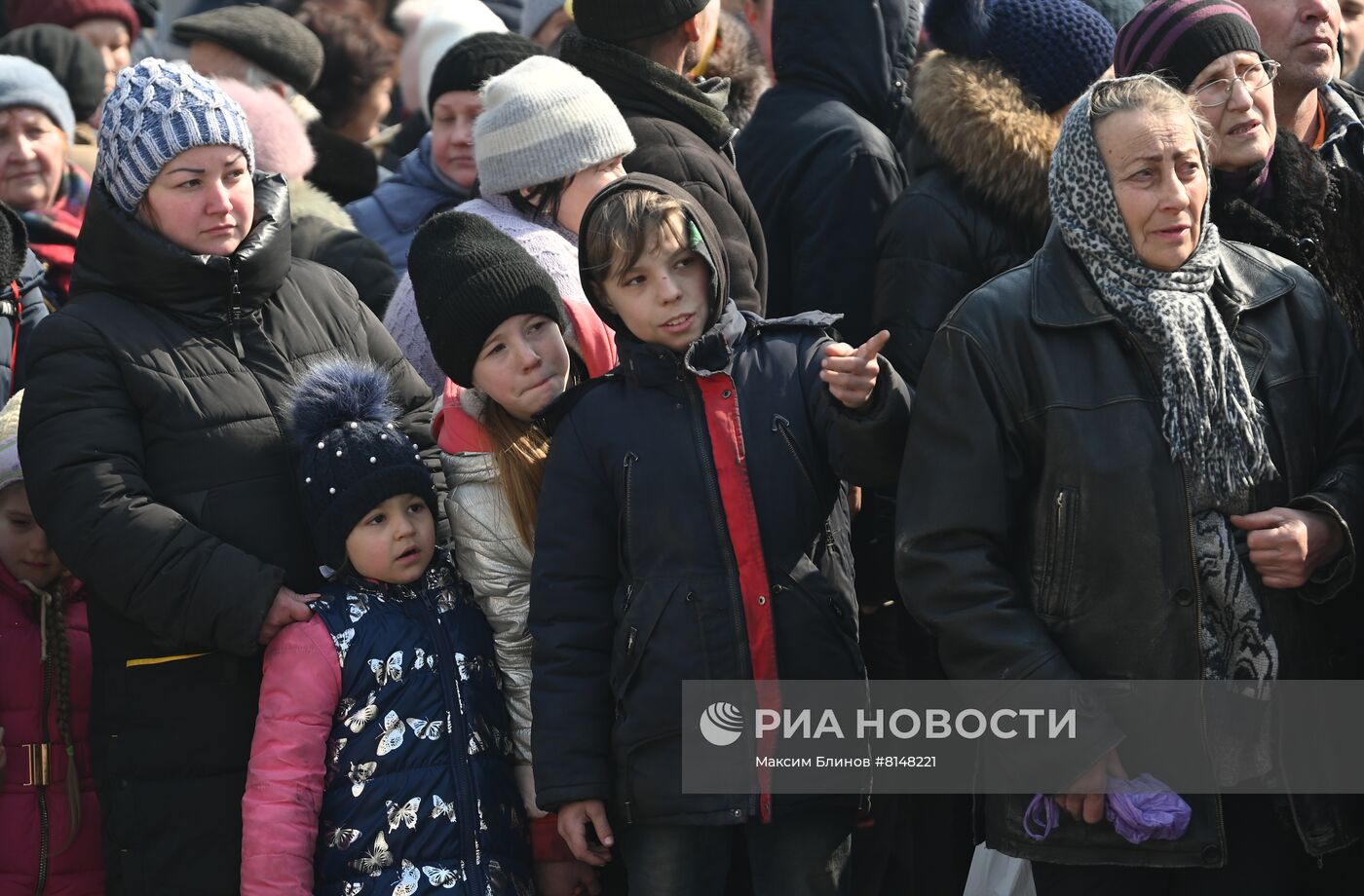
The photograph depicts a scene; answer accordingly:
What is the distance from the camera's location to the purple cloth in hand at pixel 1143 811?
3279 mm

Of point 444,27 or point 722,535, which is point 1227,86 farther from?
point 444,27

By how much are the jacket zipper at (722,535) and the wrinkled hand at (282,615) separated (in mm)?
968

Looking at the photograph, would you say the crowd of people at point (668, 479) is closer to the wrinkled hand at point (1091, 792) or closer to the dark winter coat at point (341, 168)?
the wrinkled hand at point (1091, 792)

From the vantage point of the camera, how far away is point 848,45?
5070 millimetres

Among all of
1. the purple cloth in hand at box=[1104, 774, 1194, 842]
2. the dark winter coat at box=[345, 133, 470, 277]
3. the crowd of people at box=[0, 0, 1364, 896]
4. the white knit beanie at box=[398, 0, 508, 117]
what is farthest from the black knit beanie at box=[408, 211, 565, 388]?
the white knit beanie at box=[398, 0, 508, 117]

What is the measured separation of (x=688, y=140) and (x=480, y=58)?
150 centimetres

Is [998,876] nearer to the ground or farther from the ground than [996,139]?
nearer to the ground

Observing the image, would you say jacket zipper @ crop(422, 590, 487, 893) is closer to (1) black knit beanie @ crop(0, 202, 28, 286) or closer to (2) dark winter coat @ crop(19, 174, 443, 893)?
(2) dark winter coat @ crop(19, 174, 443, 893)

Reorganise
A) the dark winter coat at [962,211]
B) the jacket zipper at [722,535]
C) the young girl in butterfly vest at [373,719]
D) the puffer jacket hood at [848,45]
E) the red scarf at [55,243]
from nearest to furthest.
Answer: the jacket zipper at [722,535]
the young girl in butterfly vest at [373,719]
the dark winter coat at [962,211]
the puffer jacket hood at [848,45]
the red scarf at [55,243]

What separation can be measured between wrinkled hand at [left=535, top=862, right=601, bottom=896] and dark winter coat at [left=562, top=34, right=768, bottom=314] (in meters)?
1.46

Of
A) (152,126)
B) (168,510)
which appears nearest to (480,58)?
(152,126)

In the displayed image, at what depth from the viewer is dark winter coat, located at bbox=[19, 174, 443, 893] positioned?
3715 mm

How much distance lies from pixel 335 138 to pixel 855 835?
141 inches
